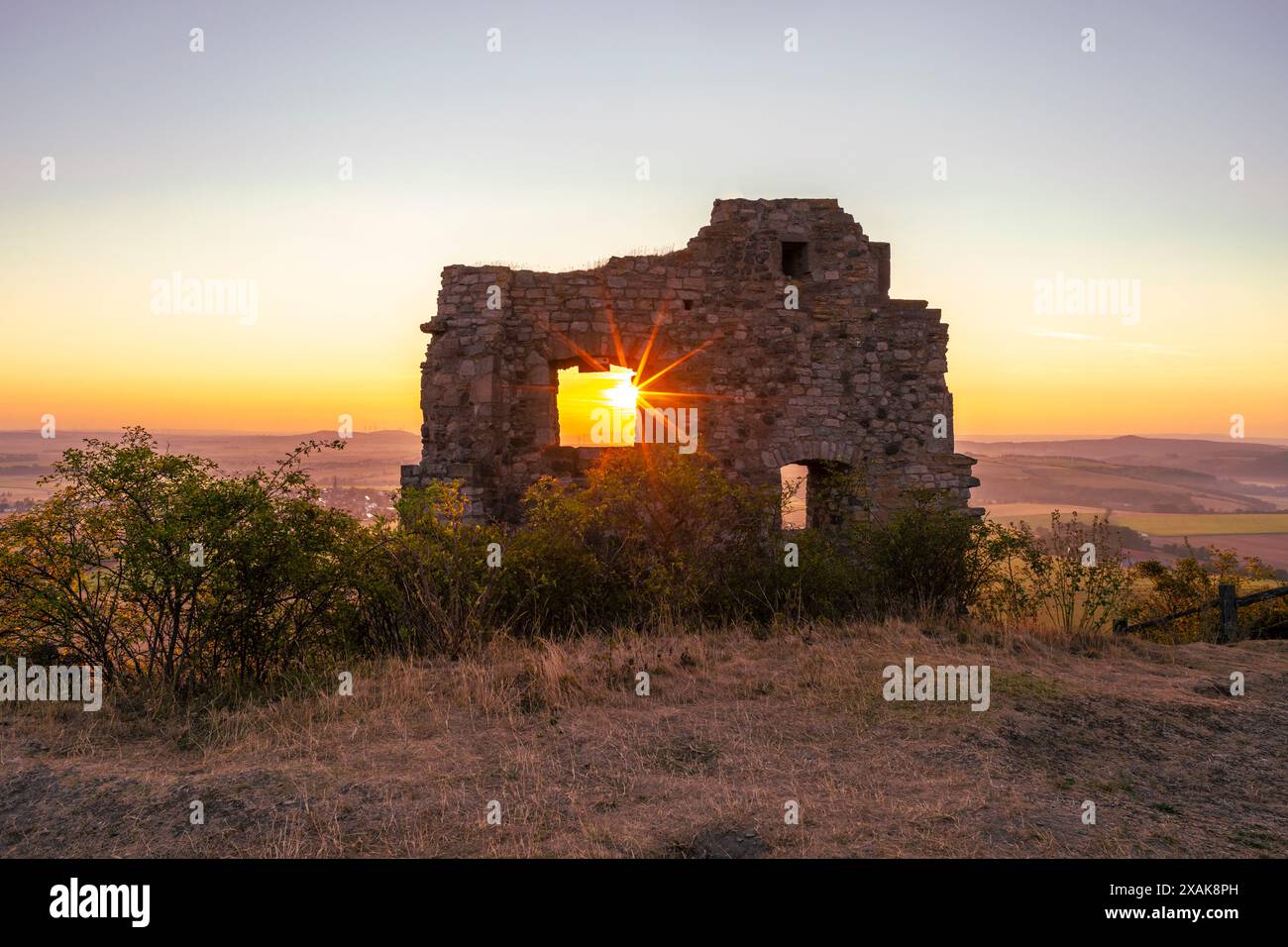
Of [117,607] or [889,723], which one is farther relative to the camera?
[117,607]

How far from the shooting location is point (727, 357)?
12.6m

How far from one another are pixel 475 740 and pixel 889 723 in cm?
295

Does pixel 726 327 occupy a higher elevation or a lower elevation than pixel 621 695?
higher

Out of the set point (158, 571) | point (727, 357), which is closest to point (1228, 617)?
point (727, 357)

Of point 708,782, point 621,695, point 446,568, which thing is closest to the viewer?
point 708,782

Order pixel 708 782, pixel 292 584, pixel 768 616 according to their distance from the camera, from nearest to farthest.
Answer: pixel 708 782 → pixel 292 584 → pixel 768 616

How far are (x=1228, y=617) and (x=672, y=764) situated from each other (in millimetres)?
8132

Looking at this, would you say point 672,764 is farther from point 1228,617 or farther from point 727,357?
point 1228,617

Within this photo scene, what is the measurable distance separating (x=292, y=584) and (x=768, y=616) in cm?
477

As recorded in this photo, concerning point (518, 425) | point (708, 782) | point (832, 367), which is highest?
point (832, 367)

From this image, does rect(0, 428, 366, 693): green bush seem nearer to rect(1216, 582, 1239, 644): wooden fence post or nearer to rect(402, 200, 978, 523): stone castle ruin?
rect(402, 200, 978, 523): stone castle ruin

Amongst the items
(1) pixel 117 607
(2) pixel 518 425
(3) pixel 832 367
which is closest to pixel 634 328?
(2) pixel 518 425

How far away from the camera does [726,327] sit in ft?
41.3

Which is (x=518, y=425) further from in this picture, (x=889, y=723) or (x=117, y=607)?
(x=889, y=723)
